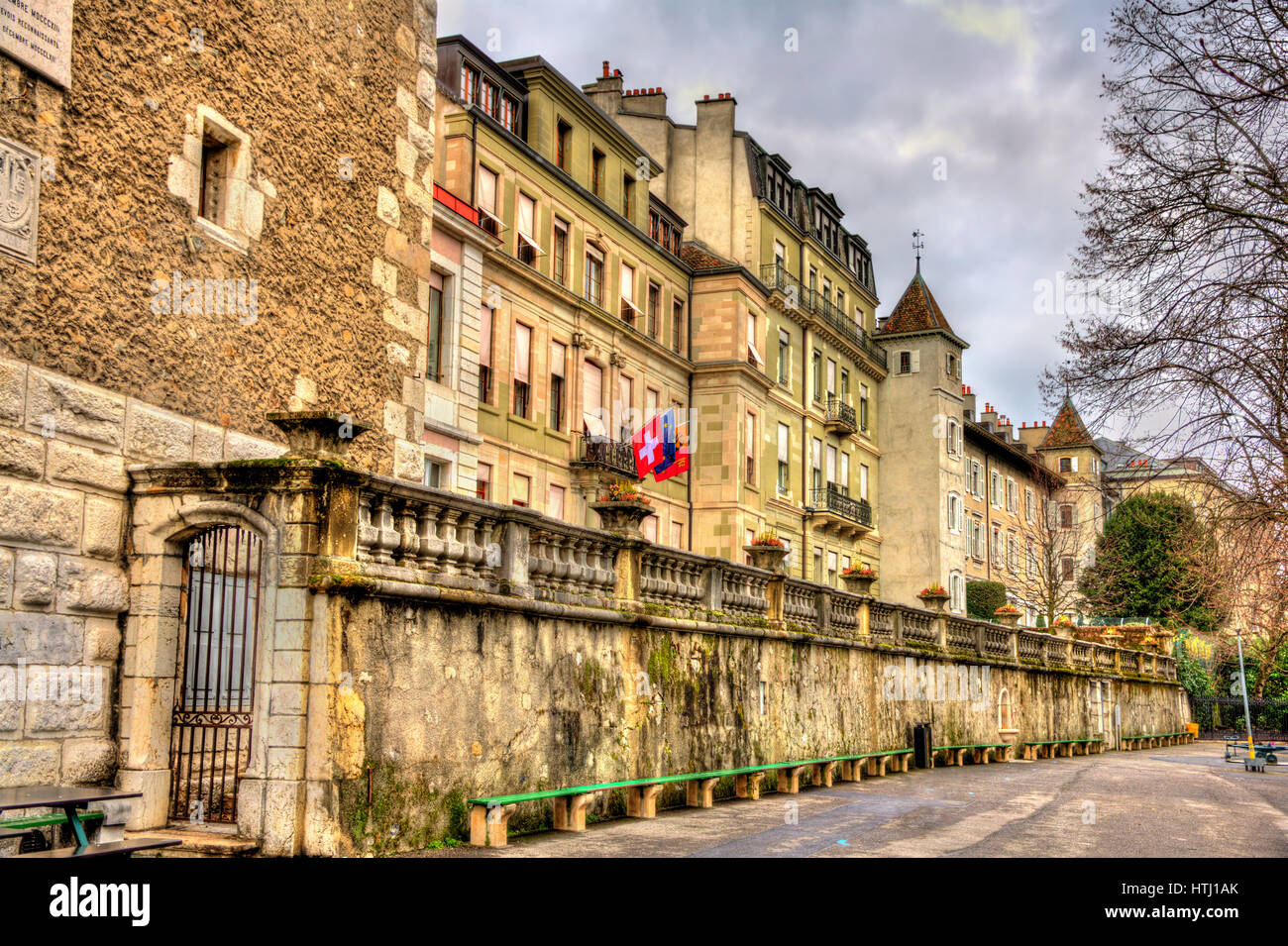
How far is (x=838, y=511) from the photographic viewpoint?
4912 cm

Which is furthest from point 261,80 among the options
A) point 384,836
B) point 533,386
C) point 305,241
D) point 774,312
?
point 774,312

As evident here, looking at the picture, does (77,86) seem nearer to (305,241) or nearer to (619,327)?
(305,241)

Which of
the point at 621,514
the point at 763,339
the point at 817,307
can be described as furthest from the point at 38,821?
the point at 817,307

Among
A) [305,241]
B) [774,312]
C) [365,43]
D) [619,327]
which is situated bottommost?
[305,241]

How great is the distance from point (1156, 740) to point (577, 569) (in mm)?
35297

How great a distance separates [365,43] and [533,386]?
59.5 ft

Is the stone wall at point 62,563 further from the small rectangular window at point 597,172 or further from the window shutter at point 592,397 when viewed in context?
the small rectangular window at point 597,172

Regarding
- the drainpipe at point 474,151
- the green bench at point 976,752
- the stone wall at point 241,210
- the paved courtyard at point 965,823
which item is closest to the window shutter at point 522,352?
the drainpipe at point 474,151

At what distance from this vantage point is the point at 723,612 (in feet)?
55.5

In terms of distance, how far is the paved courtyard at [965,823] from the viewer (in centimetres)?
1144

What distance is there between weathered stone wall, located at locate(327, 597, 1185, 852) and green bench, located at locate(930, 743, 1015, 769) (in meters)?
2.50

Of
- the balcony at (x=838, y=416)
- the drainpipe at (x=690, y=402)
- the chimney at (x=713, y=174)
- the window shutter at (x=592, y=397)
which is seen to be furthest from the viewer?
the balcony at (x=838, y=416)

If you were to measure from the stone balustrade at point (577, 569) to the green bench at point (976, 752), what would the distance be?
232cm
